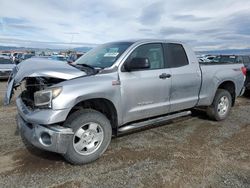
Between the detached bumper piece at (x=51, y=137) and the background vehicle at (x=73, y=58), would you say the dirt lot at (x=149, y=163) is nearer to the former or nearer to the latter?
the detached bumper piece at (x=51, y=137)

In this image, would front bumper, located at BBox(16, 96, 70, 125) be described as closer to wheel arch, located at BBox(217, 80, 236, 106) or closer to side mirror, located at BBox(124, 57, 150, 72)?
side mirror, located at BBox(124, 57, 150, 72)

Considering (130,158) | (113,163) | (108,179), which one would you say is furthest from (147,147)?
(108,179)

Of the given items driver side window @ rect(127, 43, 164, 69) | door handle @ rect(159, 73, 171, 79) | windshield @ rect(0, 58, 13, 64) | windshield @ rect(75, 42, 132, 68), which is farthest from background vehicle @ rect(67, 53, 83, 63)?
windshield @ rect(0, 58, 13, 64)

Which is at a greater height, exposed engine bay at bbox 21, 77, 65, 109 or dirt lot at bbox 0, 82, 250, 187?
exposed engine bay at bbox 21, 77, 65, 109

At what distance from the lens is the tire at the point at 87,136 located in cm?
337

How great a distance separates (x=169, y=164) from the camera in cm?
361

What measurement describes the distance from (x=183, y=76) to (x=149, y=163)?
1.91 metres

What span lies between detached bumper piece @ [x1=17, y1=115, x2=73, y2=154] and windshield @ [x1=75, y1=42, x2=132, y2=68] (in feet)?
4.28

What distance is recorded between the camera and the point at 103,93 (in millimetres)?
3531

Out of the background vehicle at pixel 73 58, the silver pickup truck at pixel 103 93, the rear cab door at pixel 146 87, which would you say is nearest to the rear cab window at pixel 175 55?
the silver pickup truck at pixel 103 93

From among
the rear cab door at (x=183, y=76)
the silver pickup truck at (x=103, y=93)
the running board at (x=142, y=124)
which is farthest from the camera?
the rear cab door at (x=183, y=76)

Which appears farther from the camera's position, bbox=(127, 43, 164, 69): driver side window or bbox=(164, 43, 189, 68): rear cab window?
bbox=(164, 43, 189, 68): rear cab window

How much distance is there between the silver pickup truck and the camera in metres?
3.20

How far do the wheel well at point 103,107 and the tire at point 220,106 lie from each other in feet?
9.31
